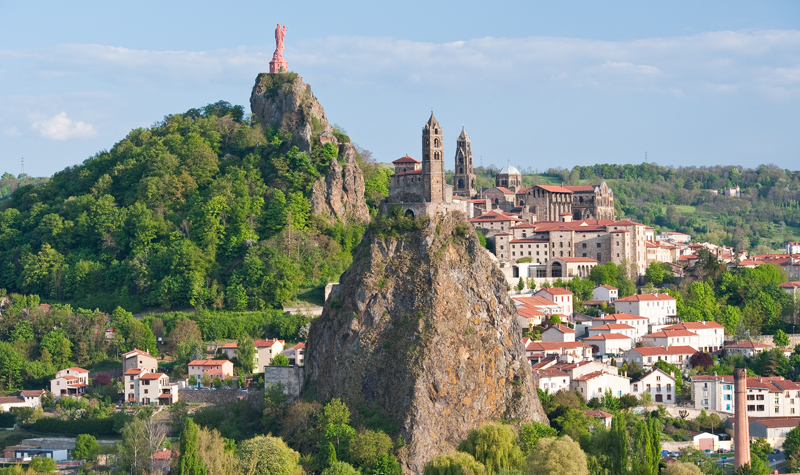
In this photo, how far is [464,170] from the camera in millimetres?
118375

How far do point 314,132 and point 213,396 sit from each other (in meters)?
29.5

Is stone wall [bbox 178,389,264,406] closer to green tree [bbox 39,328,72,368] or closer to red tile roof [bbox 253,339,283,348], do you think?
red tile roof [bbox 253,339,283,348]

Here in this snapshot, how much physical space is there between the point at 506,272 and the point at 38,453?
1517 inches

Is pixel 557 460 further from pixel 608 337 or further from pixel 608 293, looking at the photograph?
pixel 608 293

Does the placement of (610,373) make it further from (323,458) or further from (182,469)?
(182,469)

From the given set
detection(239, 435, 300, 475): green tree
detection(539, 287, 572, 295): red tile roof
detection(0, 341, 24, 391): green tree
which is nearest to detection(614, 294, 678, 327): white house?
detection(539, 287, 572, 295): red tile roof

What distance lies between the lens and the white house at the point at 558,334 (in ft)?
262

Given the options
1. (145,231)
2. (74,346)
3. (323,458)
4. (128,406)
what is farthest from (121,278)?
(323,458)

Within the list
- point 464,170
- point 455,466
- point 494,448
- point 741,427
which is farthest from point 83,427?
point 464,170

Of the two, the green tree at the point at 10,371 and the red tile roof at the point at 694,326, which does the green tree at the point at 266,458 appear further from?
the red tile roof at the point at 694,326

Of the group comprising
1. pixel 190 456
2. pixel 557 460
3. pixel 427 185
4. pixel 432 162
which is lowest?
pixel 557 460

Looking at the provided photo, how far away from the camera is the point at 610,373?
238 ft

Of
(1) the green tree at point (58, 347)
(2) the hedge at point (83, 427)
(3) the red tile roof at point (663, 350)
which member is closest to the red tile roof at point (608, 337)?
(3) the red tile roof at point (663, 350)

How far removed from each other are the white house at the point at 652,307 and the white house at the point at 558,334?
685 cm
